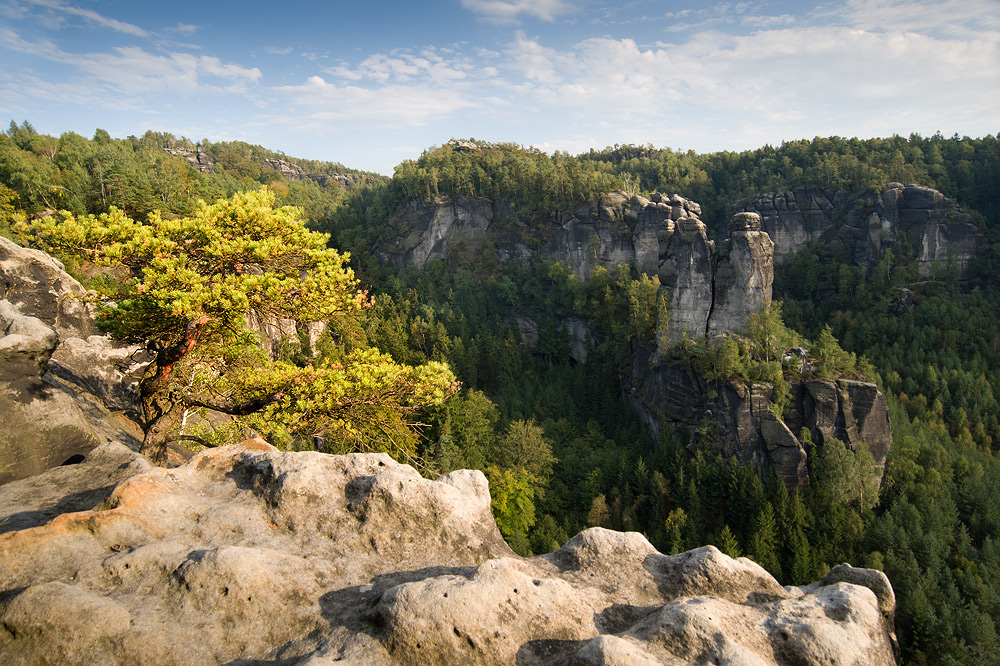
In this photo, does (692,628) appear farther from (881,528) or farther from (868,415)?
(868,415)

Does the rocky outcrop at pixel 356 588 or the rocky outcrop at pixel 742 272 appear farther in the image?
the rocky outcrop at pixel 742 272

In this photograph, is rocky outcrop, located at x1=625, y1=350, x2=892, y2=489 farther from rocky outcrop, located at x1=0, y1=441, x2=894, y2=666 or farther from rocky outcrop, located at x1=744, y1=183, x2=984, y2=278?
rocky outcrop, located at x1=744, y1=183, x2=984, y2=278

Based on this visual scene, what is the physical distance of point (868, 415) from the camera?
134ft

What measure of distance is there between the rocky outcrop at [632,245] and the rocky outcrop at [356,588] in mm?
42463

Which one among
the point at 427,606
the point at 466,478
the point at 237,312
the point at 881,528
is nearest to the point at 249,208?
the point at 237,312

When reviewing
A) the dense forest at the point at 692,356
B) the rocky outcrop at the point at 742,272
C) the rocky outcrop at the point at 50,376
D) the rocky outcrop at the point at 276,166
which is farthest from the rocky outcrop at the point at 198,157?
the rocky outcrop at the point at 50,376

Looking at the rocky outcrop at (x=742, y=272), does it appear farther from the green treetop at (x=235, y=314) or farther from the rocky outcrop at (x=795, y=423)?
the green treetop at (x=235, y=314)

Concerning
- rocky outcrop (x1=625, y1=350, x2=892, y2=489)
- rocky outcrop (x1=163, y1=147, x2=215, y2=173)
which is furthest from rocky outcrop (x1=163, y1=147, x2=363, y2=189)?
rocky outcrop (x1=625, y1=350, x2=892, y2=489)

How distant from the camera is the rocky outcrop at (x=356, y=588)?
195 inches

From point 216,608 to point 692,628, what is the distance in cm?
483

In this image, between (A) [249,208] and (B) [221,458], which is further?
(A) [249,208]

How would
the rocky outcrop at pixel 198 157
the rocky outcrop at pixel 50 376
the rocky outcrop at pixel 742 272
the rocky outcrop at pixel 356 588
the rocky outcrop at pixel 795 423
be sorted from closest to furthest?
the rocky outcrop at pixel 356 588, the rocky outcrop at pixel 50 376, the rocky outcrop at pixel 795 423, the rocky outcrop at pixel 742 272, the rocky outcrop at pixel 198 157

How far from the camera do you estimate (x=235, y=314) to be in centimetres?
976

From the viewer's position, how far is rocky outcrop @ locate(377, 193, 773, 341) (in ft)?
148
